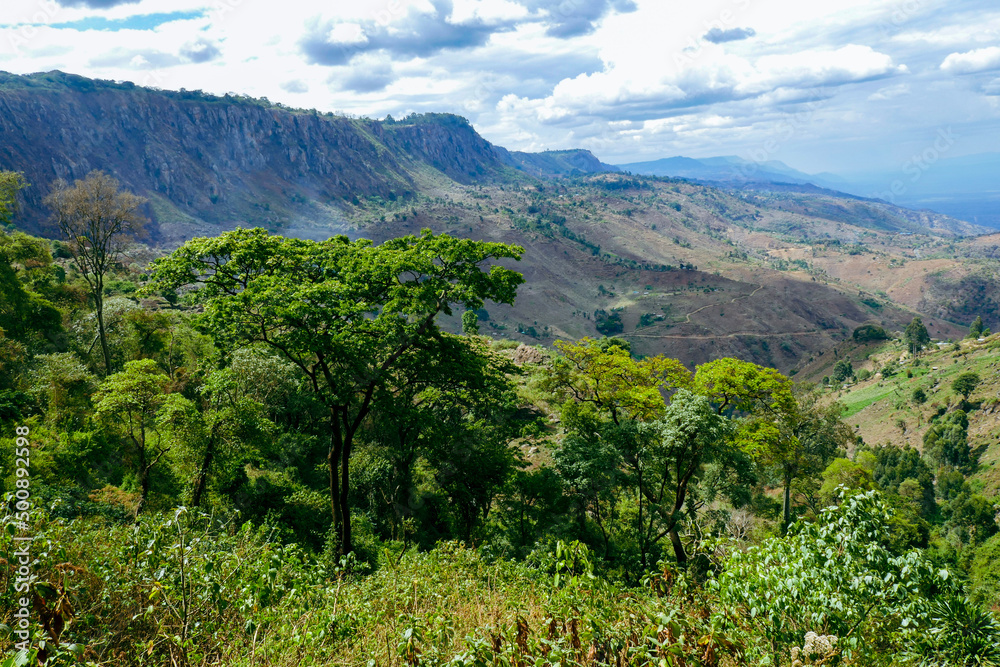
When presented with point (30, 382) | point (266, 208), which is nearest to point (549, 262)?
point (266, 208)

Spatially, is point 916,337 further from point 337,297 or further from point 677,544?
point 337,297

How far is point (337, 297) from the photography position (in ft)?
39.0

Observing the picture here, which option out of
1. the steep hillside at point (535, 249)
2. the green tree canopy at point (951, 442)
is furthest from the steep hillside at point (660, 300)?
the green tree canopy at point (951, 442)

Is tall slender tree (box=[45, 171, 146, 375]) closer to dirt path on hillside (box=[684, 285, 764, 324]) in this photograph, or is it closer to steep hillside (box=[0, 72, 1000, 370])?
steep hillside (box=[0, 72, 1000, 370])

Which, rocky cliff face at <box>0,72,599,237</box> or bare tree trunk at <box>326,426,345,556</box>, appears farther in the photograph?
rocky cliff face at <box>0,72,599,237</box>

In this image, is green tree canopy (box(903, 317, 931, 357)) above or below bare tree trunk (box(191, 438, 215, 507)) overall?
below

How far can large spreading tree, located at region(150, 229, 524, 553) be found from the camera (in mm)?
11336

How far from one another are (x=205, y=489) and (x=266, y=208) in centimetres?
19462

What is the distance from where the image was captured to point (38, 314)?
2417 cm

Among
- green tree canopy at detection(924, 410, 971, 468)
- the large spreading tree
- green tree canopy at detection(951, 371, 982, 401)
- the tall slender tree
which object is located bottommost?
green tree canopy at detection(924, 410, 971, 468)

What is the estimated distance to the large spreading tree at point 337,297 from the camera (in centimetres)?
1134

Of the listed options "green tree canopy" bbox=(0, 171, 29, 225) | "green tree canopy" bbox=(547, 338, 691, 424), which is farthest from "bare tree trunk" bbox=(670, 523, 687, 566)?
"green tree canopy" bbox=(0, 171, 29, 225)

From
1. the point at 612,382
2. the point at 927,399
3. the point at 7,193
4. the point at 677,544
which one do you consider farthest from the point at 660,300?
the point at 7,193

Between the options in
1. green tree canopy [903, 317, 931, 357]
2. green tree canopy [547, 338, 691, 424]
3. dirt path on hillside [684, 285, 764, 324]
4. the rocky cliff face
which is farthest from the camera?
the rocky cliff face
